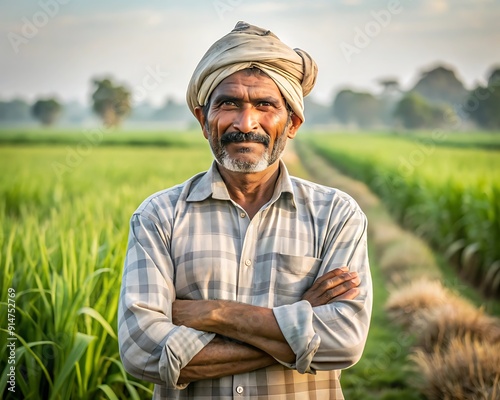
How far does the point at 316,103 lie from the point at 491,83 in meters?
37.2

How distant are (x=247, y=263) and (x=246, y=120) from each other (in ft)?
1.35

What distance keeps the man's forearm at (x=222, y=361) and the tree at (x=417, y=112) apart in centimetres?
4583

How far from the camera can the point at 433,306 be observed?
17.9 feet

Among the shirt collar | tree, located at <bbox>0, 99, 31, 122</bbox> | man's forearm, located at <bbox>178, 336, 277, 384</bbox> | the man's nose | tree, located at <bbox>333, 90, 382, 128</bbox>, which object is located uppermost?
tree, located at <bbox>333, 90, 382, 128</bbox>

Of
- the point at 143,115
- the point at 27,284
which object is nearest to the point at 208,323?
the point at 27,284

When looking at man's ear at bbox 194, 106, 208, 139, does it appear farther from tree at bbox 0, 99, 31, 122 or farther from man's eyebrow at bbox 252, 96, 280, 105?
tree at bbox 0, 99, 31, 122

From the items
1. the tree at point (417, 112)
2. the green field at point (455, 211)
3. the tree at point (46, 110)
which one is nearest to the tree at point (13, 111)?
the tree at point (46, 110)

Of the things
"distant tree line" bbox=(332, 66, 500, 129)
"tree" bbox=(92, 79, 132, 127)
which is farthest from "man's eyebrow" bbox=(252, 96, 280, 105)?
"tree" bbox=(92, 79, 132, 127)

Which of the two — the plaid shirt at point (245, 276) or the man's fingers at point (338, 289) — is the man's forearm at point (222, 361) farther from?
the man's fingers at point (338, 289)

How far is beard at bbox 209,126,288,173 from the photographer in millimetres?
2018

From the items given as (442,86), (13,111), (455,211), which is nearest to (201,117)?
(455,211)

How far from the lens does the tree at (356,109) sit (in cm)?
6506

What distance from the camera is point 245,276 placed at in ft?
6.54

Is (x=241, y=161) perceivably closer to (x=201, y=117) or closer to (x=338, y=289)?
(x=201, y=117)
